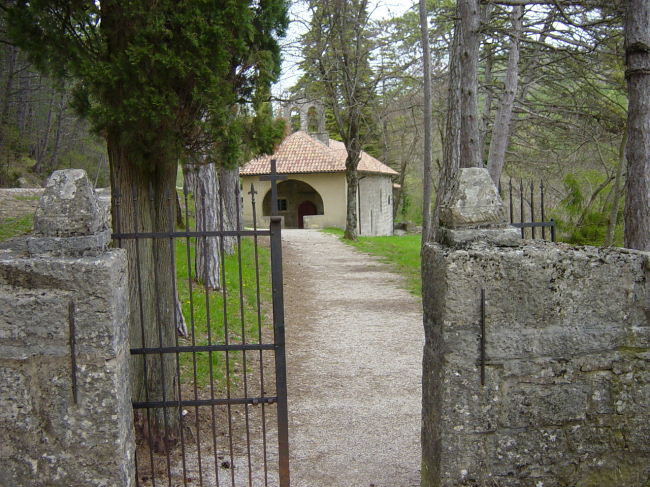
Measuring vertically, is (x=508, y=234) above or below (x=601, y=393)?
above

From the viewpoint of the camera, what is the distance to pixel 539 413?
3.18 meters

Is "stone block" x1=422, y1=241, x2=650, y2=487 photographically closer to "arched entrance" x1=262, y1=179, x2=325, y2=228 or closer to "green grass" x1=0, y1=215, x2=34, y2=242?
"green grass" x1=0, y1=215, x2=34, y2=242

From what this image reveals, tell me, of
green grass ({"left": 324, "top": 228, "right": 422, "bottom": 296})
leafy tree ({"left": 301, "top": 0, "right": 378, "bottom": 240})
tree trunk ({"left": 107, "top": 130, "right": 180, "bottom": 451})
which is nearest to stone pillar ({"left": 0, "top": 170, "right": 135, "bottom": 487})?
tree trunk ({"left": 107, "top": 130, "right": 180, "bottom": 451})

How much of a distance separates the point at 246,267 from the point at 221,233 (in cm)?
983

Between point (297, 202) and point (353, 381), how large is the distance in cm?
2708

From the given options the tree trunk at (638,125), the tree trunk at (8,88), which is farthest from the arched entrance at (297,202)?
the tree trunk at (638,125)

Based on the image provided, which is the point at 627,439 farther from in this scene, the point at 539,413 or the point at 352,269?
the point at 352,269

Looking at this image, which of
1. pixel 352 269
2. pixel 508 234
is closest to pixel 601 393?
pixel 508 234

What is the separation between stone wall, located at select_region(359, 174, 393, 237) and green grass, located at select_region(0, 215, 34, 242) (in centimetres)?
2055

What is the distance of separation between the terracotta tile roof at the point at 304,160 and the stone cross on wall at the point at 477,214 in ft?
82.6

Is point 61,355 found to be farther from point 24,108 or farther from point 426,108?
point 24,108

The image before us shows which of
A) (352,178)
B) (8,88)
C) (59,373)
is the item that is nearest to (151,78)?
(59,373)

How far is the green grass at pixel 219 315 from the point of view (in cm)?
→ 632

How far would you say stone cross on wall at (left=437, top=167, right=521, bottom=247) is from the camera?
3.20 metres
